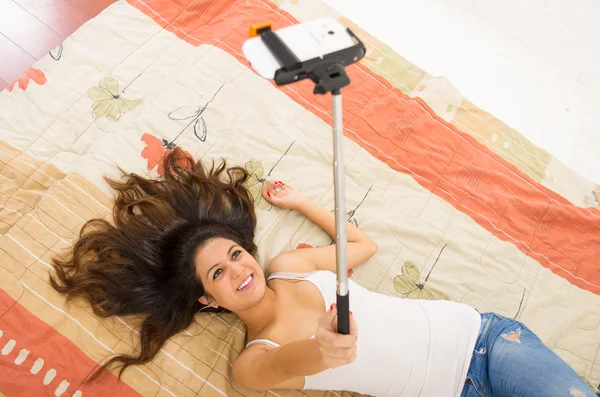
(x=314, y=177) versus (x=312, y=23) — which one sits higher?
(x=312, y=23)

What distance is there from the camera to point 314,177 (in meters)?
1.53

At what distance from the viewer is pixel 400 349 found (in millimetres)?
1206

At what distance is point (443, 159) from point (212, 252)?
2.65 ft

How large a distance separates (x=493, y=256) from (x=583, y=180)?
470 millimetres

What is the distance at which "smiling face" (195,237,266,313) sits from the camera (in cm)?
A: 114

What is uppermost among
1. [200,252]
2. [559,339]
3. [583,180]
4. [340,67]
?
[340,67]

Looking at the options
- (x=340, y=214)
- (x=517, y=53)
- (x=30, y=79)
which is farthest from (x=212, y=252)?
(x=517, y=53)

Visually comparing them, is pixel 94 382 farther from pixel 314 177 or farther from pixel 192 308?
pixel 314 177

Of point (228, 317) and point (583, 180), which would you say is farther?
→ point (583, 180)

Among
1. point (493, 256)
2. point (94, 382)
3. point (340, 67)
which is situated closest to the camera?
point (340, 67)

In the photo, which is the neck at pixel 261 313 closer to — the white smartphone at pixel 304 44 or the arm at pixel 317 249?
the arm at pixel 317 249

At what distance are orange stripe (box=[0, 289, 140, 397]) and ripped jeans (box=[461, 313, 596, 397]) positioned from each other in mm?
822

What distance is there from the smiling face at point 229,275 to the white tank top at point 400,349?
0.39ft

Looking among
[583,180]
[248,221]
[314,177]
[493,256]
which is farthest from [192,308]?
[583,180]
